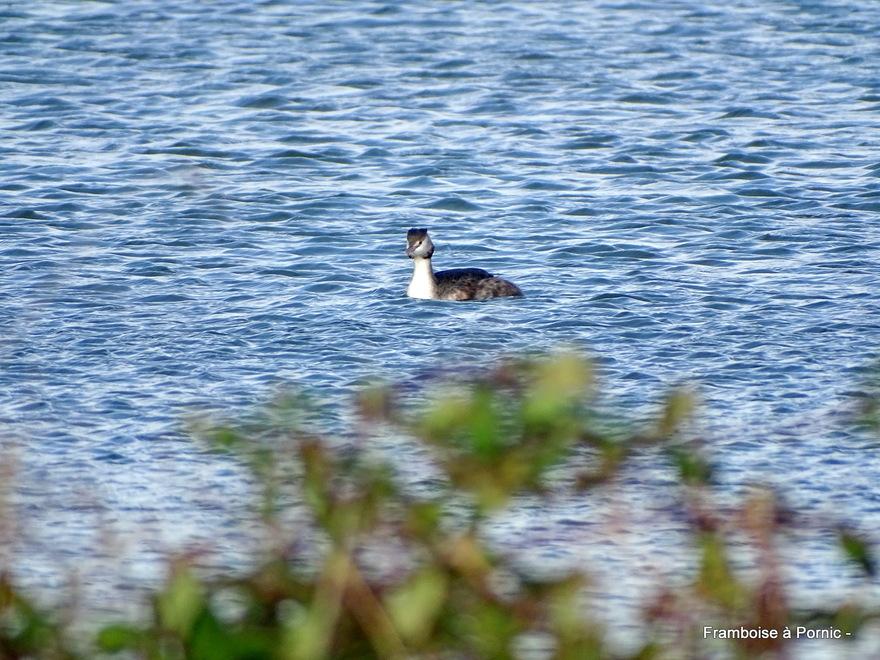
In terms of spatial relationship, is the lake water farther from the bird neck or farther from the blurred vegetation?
the blurred vegetation

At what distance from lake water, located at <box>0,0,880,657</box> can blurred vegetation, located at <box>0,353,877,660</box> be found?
2.92 feet

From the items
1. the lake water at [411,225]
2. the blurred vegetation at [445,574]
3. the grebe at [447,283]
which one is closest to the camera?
the blurred vegetation at [445,574]

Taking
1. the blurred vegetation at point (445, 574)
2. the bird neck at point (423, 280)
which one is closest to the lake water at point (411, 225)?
the bird neck at point (423, 280)

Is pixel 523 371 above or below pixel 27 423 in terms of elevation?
above

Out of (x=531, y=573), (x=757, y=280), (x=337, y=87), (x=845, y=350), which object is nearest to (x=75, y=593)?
(x=531, y=573)

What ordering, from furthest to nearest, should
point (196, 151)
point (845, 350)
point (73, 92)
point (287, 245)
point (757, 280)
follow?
point (73, 92)
point (196, 151)
point (287, 245)
point (757, 280)
point (845, 350)

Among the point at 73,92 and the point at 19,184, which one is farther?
the point at 73,92

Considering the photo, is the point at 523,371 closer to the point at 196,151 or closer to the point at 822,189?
the point at 822,189

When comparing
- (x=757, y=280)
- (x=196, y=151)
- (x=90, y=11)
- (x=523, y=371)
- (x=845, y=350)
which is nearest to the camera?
(x=523, y=371)

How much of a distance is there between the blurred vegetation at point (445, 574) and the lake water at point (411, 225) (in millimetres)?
889

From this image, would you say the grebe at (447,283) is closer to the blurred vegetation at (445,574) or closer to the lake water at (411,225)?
the lake water at (411,225)

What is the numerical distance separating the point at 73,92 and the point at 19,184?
408 centimetres

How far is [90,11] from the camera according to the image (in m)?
23.2

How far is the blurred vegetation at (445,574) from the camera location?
3.28 meters
